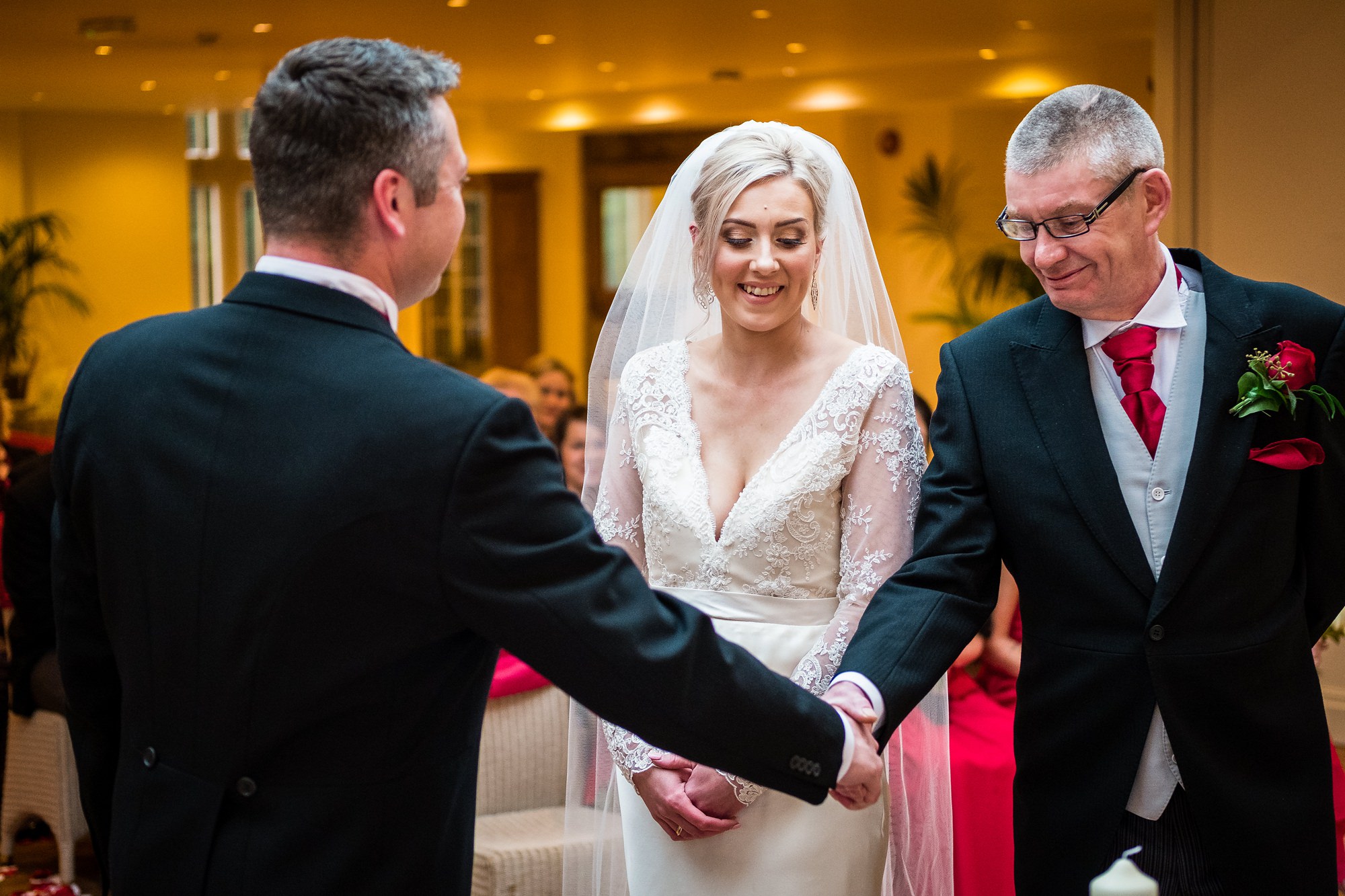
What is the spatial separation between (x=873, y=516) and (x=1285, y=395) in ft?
2.41

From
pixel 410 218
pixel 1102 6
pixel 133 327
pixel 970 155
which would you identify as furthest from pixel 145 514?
pixel 970 155

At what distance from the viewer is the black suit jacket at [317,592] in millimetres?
1544

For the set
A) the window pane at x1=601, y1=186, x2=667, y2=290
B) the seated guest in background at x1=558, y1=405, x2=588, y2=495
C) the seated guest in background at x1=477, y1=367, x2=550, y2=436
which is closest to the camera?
the seated guest in background at x1=558, y1=405, x2=588, y2=495

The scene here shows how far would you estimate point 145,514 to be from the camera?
1.61 metres

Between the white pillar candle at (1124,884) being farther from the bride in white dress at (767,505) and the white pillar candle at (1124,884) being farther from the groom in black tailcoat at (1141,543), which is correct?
the bride in white dress at (767,505)

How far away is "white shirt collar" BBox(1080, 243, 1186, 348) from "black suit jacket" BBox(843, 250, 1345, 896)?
4 cm

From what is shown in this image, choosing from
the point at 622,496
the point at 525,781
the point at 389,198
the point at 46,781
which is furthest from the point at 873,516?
the point at 46,781

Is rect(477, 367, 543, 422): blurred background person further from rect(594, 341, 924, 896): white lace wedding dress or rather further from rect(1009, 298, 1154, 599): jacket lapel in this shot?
rect(1009, 298, 1154, 599): jacket lapel

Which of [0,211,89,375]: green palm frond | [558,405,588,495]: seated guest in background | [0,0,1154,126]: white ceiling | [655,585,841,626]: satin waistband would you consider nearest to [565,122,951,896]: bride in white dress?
[655,585,841,626]: satin waistband

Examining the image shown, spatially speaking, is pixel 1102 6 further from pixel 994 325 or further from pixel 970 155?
pixel 994 325

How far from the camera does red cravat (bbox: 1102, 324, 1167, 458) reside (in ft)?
7.12

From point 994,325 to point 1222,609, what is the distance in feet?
2.05

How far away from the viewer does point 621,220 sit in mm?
15328

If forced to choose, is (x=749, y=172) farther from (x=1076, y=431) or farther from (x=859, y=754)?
(x=859, y=754)
